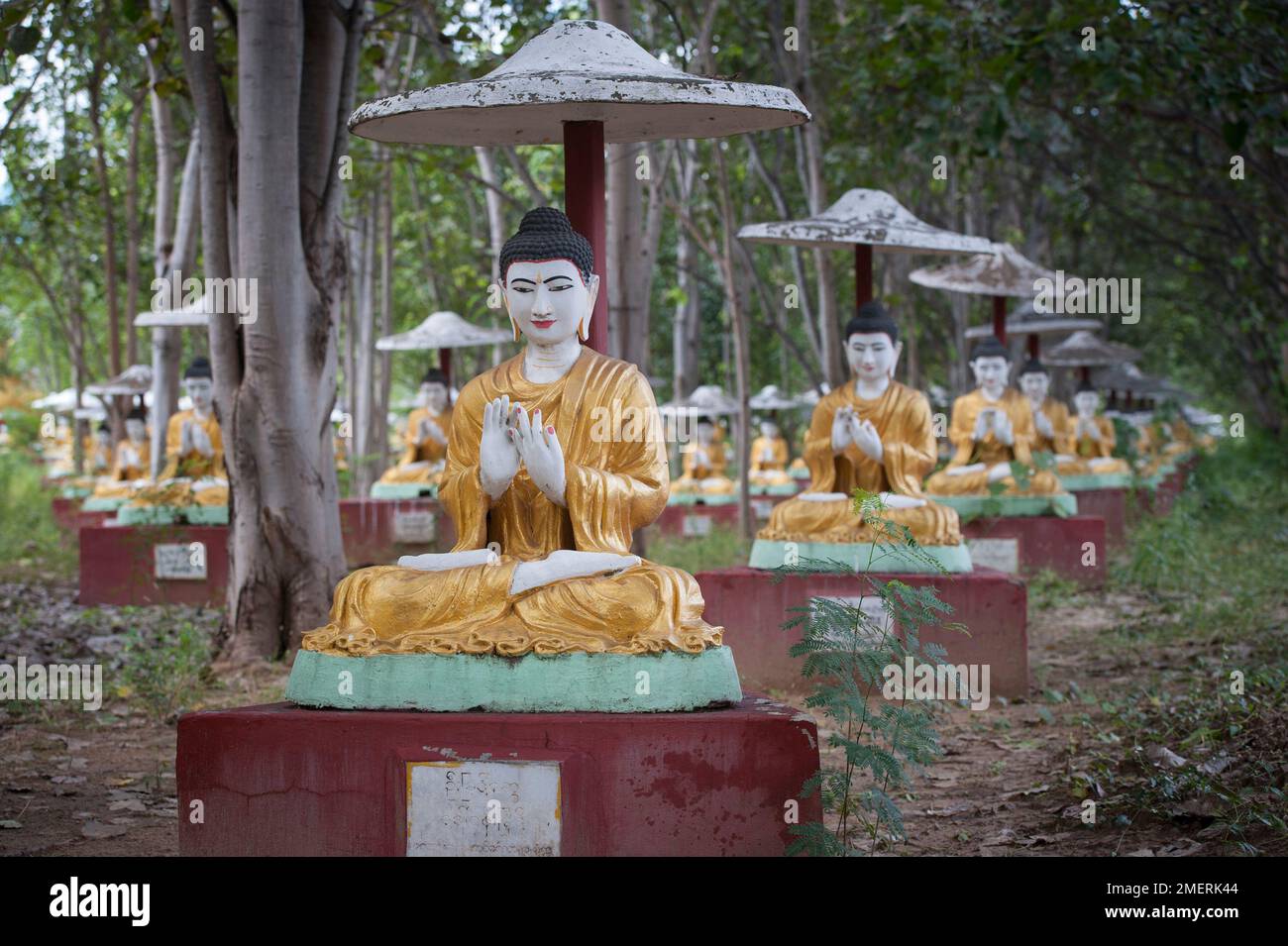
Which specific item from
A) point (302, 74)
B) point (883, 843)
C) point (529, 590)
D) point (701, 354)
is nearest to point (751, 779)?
point (883, 843)

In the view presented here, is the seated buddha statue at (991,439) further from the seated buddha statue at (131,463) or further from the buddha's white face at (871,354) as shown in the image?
the seated buddha statue at (131,463)

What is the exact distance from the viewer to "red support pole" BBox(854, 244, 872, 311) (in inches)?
352

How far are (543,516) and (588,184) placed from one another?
4.17 feet

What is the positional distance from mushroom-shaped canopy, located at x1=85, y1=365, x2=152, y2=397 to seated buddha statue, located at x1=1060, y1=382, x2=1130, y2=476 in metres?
10.9

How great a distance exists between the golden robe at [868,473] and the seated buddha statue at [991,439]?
3488 mm

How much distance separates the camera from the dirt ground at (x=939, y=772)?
210 inches

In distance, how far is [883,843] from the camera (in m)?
5.02

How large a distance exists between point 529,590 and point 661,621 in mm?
483

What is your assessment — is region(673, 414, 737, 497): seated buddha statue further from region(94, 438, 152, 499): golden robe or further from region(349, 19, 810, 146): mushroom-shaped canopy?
region(349, 19, 810, 146): mushroom-shaped canopy

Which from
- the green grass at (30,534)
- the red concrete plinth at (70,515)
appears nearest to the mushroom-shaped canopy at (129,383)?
the red concrete plinth at (70,515)

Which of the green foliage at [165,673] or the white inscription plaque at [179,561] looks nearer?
the green foliage at [165,673]

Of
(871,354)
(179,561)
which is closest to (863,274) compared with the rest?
(871,354)

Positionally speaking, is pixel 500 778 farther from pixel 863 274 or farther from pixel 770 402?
pixel 770 402

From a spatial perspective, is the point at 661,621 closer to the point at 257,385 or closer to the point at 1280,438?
the point at 257,385
